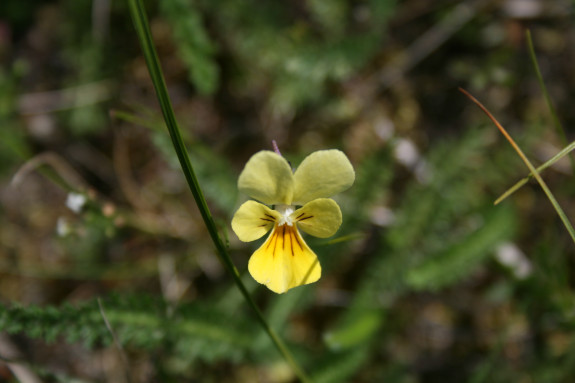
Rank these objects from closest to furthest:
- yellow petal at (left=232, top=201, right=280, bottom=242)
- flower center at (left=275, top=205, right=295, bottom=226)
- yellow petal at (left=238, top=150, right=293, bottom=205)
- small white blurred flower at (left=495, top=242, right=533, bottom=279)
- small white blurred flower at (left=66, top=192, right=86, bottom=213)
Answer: yellow petal at (left=238, top=150, right=293, bottom=205) < yellow petal at (left=232, top=201, right=280, bottom=242) < flower center at (left=275, top=205, right=295, bottom=226) < small white blurred flower at (left=66, top=192, right=86, bottom=213) < small white blurred flower at (left=495, top=242, right=533, bottom=279)

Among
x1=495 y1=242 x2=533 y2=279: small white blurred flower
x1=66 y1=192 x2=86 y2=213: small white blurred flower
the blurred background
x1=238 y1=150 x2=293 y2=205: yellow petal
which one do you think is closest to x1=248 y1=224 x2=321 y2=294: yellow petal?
x1=238 y1=150 x2=293 y2=205: yellow petal

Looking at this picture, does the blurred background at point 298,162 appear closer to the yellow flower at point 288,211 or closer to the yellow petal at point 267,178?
the yellow flower at point 288,211

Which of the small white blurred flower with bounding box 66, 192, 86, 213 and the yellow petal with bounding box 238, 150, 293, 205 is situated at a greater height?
the small white blurred flower with bounding box 66, 192, 86, 213

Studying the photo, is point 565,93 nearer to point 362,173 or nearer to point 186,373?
point 362,173

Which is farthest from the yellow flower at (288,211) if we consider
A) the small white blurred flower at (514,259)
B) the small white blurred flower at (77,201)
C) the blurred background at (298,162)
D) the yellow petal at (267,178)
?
the small white blurred flower at (514,259)

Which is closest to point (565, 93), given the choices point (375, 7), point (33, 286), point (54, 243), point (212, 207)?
point (375, 7)

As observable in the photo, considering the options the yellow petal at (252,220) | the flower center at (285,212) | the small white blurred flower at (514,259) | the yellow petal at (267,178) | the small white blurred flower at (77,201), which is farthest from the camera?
the small white blurred flower at (514,259)

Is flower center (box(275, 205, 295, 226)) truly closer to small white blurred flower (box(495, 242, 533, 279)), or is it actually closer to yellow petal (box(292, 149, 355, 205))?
yellow petal (box(292, 149, 355, 205))
